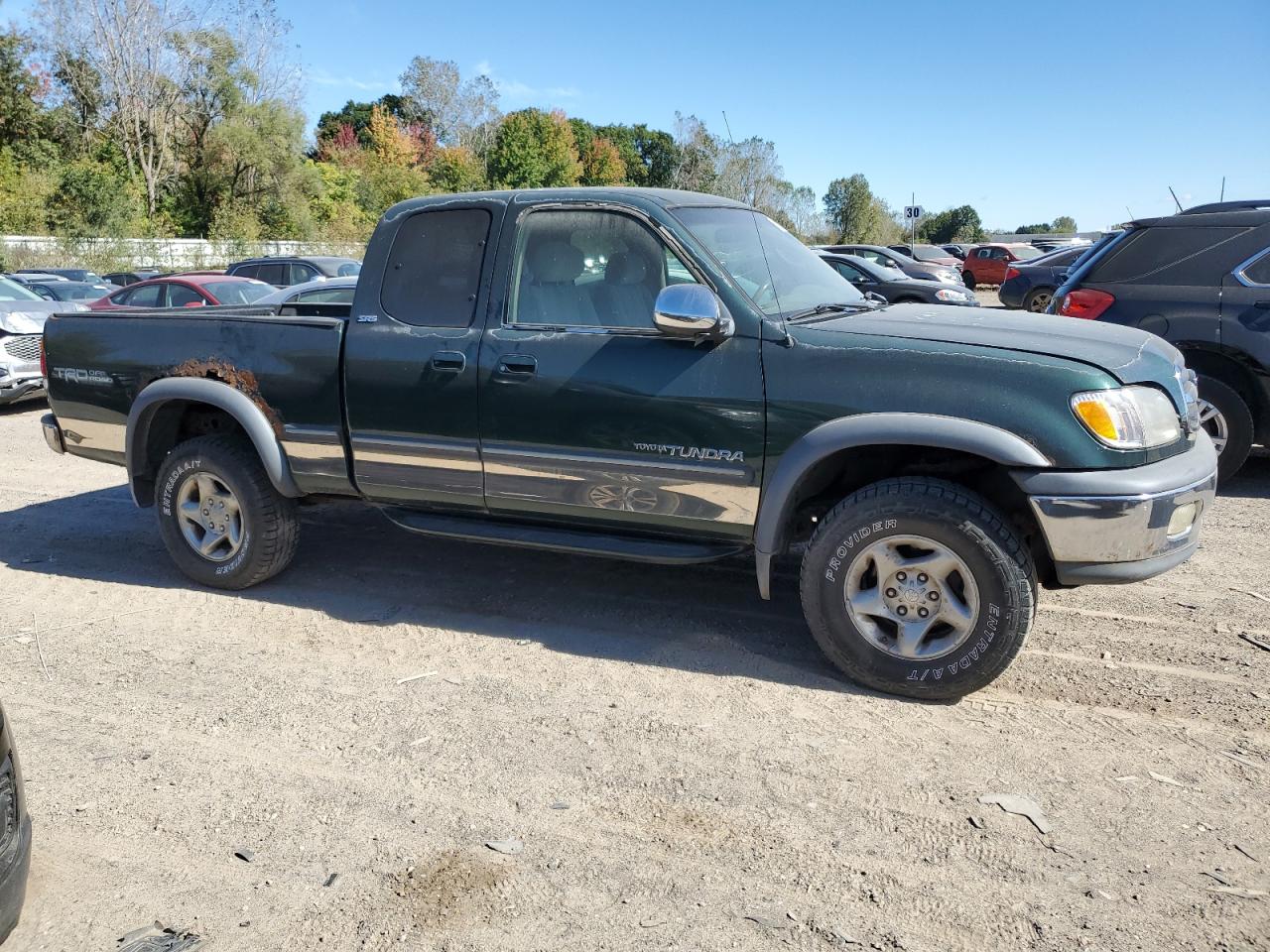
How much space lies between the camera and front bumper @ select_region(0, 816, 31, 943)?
2.63 meters

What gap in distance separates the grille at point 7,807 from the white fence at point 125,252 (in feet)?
106

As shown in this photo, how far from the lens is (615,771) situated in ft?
11.9

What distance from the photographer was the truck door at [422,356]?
4.79m

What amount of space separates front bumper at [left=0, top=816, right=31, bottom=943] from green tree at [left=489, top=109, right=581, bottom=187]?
61.7 m

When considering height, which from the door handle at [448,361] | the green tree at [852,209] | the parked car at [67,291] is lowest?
the parked car at [67,291]

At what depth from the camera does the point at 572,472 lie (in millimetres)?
4574

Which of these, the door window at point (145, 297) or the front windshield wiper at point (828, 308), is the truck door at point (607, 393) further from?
the door window at point (145, 297)

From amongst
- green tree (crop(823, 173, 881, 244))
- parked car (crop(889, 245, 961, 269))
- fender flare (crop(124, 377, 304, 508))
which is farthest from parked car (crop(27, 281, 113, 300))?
green tree (crop(823, 173, 881, 244))

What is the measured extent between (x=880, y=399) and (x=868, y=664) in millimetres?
1035

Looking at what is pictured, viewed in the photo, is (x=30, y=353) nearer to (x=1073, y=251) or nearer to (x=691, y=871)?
(x=691, y=871)

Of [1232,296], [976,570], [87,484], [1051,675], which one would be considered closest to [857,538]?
[976,570]

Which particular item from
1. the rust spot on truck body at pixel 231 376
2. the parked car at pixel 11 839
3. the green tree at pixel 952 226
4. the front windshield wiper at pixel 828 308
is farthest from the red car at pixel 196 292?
the green tree at pixel 952 226

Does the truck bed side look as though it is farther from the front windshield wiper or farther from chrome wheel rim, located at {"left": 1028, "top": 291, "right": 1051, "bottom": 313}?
chrome wheel rim, located at {"left": 1028, "top": 291, "right": 1051, "bottom": 313}

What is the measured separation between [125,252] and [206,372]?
35796 millimetres
